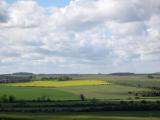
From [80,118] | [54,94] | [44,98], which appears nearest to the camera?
[80,118]

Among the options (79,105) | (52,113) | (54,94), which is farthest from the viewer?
(54,94)

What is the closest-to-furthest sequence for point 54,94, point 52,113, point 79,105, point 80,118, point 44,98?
point 80,118 → point 52,113 → point 79,105 → point 44,98 → point 54,94

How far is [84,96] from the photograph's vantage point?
419ft

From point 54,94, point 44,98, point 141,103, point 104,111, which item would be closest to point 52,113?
point 104,111

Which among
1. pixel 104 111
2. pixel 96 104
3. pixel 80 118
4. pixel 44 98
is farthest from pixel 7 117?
pixel 44 98

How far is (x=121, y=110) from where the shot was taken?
94562 millimetres

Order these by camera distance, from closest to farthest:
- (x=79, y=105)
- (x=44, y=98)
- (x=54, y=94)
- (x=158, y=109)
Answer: (x=158, y=109) → (x=79, y=105) → (x=44, y=98) → (x=54, y=94)

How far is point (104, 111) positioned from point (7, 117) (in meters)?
23.1

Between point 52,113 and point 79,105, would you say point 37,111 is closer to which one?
point 52,113

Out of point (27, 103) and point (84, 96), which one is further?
point (84, 96)

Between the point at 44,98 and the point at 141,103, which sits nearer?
the point at 141,103

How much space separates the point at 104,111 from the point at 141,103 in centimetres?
1406

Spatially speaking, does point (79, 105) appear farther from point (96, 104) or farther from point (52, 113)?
point (52, 113)

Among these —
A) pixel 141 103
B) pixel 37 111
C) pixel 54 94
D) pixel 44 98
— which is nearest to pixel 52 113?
pixel 37 111
